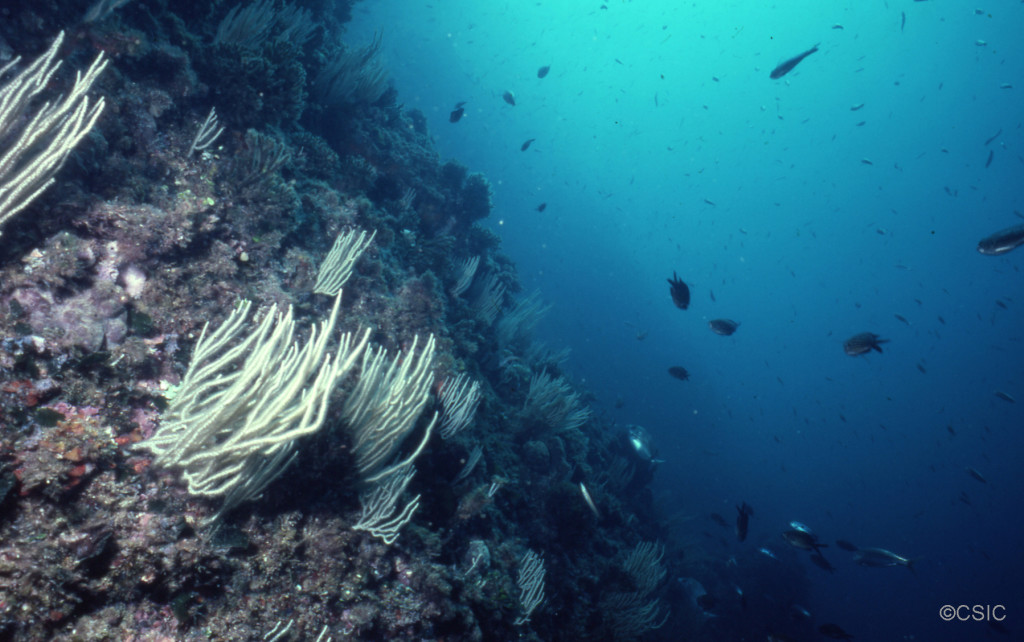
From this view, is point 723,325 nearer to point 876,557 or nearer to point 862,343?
point 862,343

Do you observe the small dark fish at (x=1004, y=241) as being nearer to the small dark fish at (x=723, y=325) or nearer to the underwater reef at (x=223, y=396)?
the small dark fish at (x=723, y=325)

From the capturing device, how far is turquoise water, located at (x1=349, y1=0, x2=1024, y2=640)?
31.8 meters

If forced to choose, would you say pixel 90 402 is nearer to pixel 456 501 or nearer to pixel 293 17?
pixel 456 501

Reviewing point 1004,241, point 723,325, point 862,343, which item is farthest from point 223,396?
point 1004,241

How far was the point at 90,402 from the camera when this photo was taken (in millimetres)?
2258

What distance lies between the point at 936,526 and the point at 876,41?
96245 millimetres

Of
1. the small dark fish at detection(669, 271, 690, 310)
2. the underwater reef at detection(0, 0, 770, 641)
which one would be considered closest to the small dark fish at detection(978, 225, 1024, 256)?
the small dark fish at detection(669, 271, 690, 310)

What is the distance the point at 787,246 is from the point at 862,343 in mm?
111016

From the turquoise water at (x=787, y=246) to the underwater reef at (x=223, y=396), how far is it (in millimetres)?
10830

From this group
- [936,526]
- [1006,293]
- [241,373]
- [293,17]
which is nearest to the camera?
[241,373]

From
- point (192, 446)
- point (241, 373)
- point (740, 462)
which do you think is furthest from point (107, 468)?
point (740, 462)

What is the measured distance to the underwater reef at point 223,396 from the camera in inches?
78.4

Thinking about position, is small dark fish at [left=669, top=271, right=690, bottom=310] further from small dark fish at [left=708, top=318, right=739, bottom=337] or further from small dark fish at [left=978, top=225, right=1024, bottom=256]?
small dark fish at [left=978, top=225, right=1024, bottom=256]

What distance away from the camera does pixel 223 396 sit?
6.40 ft
